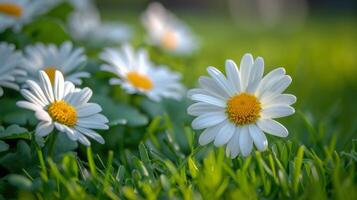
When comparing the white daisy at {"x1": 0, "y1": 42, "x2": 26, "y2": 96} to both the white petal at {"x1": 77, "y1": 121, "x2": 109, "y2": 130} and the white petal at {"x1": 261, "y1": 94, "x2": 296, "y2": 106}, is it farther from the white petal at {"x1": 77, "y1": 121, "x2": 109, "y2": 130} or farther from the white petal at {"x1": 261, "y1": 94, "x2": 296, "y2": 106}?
the white petal at {"x1": 261, "y1": 94, "x2": 296, "y2": 106}

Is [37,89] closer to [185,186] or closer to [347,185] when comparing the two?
[185,186]

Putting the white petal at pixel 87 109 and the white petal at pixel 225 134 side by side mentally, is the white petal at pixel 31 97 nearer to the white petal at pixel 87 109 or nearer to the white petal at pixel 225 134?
the white petal at pixel 87 109

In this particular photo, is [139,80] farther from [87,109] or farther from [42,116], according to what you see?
[42,116]

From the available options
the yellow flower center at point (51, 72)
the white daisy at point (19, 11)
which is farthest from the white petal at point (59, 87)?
the white daisy at point (19, 11)

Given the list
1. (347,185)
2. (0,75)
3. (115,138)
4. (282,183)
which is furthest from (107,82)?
(347,185)

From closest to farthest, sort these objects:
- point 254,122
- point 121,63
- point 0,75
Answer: point 254,122 < point 0,75 < point 121,63

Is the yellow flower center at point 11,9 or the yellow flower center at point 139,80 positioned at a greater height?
the yellow flower center at point 11,9
